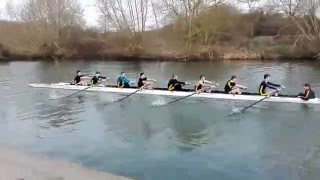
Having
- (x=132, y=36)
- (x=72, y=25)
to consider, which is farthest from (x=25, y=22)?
(x=132, y=36)

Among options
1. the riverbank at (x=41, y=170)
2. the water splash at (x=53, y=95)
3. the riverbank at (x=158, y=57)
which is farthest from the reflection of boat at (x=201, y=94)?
the riverbank at (x=158, y=57)

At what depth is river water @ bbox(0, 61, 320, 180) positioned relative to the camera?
10.8 meters

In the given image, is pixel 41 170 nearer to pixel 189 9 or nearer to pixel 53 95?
pixel 53 95

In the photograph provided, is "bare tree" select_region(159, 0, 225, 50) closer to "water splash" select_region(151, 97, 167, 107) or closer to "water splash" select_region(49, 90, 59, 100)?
"water splash" select_region(49, 90, 59, 100)

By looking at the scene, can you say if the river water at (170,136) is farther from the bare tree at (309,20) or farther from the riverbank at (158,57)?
the bare tree at (309,20)

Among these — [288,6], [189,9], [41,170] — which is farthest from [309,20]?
[41,170]

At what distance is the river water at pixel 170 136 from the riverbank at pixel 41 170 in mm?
435

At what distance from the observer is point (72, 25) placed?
185ft

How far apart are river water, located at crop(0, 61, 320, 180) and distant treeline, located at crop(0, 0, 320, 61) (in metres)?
24.1

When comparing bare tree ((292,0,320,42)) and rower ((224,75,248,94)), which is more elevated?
bare tree ((292,0,320,42))

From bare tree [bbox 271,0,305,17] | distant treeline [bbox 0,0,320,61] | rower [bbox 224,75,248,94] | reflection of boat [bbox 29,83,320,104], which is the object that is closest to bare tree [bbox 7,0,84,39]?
distant treeline [bbox 0,0,320,61]

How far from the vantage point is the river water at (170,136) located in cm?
1079

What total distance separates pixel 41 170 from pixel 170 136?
4525mm

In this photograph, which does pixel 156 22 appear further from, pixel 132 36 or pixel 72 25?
pixel 72 25
